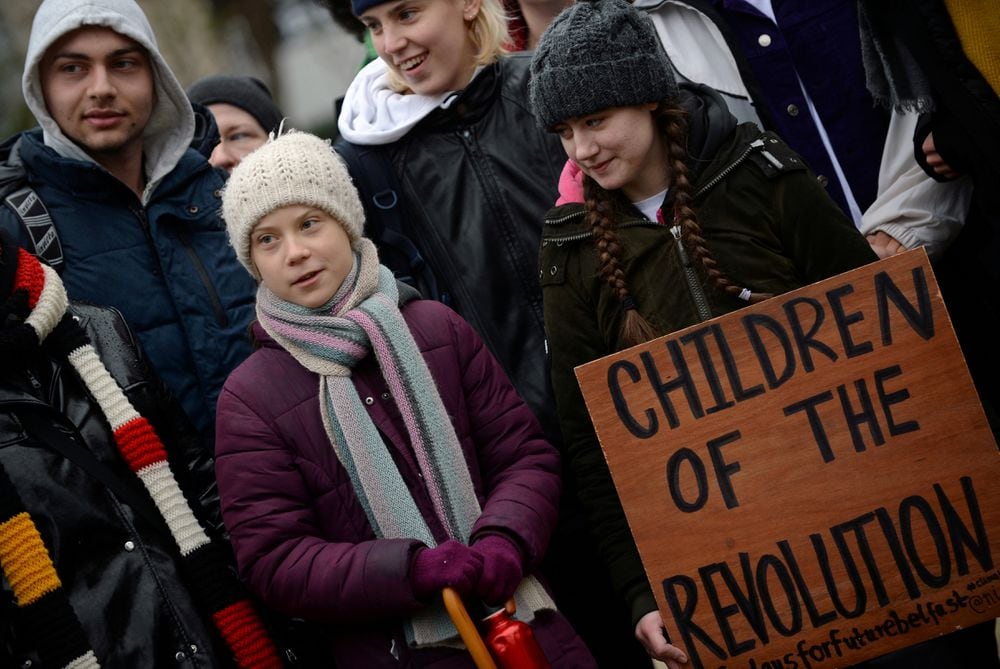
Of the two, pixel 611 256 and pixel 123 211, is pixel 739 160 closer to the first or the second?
pixel 611 256

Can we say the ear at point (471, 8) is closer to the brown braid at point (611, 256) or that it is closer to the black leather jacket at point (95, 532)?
the brown braid at point (611, 256)

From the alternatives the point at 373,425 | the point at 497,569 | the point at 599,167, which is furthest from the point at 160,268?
the point at 497,569

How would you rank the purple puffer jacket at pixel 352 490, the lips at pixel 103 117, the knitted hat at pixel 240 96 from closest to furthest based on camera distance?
the purple puffer jacket at pixel 352 490 < the lips at pixel 103 117 < the knitted hat at pixel 240 96

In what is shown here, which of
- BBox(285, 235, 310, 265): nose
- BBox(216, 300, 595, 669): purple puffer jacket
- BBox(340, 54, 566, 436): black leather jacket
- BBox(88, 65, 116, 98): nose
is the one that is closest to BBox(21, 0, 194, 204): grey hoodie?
BBox(88, 65, 116, 98): nose

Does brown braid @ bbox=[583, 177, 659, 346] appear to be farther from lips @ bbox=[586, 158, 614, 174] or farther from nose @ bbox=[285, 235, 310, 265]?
nose @ bbox=[285, 235, 310, 265]

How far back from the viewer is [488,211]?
3.78m

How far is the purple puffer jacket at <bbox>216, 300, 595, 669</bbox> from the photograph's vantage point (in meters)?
2.83

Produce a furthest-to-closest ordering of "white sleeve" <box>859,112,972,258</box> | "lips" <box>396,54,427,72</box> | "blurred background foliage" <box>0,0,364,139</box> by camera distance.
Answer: "blurred background foliage" <box>0,0,364,139</box> < "lips" <box>396,54,427,72</box> < "white sleeve" <box>859,112,972,258</box>

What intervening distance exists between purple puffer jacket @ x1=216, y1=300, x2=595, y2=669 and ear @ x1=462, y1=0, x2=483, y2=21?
1197 mm

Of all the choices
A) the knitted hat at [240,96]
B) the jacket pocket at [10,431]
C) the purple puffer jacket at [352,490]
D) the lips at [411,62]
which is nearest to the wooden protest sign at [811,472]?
the purple puffer jacket at [352,490]

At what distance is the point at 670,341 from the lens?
9.13 ft

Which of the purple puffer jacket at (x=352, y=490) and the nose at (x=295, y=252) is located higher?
the nose at (x=295, y=252)

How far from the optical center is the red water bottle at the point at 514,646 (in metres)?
2.69

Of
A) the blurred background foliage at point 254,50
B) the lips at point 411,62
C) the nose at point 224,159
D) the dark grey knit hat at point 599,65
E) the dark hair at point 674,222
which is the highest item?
the blurred background foliage at point 254,50
